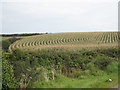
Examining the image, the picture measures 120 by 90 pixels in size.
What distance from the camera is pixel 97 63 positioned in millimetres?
6000

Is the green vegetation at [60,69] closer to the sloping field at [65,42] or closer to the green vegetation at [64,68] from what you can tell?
the green vegetation at [64,68]

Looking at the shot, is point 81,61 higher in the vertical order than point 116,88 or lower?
higher

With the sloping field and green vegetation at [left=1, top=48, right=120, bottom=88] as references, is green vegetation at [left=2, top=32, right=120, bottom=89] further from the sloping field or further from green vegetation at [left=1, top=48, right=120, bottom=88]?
the sloping field

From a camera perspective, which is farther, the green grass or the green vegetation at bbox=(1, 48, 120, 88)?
the green vegetation at bbox=(1, 48, 120, 88)

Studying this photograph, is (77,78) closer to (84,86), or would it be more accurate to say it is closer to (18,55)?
(84,86)

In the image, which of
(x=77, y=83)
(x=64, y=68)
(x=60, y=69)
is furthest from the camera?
(x=64, y=68)

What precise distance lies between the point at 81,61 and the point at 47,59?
4.94 feet

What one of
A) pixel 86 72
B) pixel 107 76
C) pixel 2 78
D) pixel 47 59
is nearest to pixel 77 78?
pixel 86 72

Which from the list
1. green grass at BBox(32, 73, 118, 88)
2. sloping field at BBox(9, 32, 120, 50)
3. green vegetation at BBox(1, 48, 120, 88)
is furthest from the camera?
sloping field at BBox(9, 32, 120, 50)

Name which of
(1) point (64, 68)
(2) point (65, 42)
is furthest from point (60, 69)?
(2) point (65, 42)

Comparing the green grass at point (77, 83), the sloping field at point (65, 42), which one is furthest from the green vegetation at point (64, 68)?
the sloping field at point (65, 42)

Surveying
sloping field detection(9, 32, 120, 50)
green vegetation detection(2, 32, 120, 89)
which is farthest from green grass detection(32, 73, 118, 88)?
sloping field detection(9, 32, 120, 50)

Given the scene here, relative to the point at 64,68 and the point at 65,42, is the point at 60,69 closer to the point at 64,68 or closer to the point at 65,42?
the point at 64,68

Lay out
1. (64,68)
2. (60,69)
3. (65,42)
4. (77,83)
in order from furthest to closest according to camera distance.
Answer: (65,42) < (64,68) < (60,69) < (77,83)
